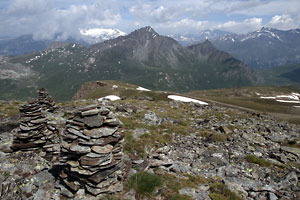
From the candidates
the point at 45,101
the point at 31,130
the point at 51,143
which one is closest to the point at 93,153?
the point at 51,143

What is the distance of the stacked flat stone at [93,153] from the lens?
10.8 meters

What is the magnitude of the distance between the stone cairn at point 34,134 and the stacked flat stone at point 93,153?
17.6 ft

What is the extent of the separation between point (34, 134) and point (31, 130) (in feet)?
1.46

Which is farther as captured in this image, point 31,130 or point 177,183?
point 31,130

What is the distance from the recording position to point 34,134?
1559 centimetres

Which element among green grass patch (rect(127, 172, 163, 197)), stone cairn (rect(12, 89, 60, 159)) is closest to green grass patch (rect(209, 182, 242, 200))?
green grass patch (rect(127, 172, 163, 197))

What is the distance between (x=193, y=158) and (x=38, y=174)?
1334cm

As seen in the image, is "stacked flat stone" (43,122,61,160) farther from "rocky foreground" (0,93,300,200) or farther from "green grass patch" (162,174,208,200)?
"green grass patch" (162,174,208,200)

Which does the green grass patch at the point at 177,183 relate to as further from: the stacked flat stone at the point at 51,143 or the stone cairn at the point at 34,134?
the stone cairn at the point at 34,134

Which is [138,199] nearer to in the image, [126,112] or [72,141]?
[72,141]

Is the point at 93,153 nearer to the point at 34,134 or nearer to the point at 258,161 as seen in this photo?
the point at 34,134

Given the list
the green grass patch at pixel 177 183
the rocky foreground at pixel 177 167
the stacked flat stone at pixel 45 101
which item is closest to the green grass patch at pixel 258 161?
the rocky foreground at pixel 177 167

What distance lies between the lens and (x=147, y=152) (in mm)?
18016

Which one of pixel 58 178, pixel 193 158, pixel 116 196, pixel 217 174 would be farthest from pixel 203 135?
pixel 58 178
